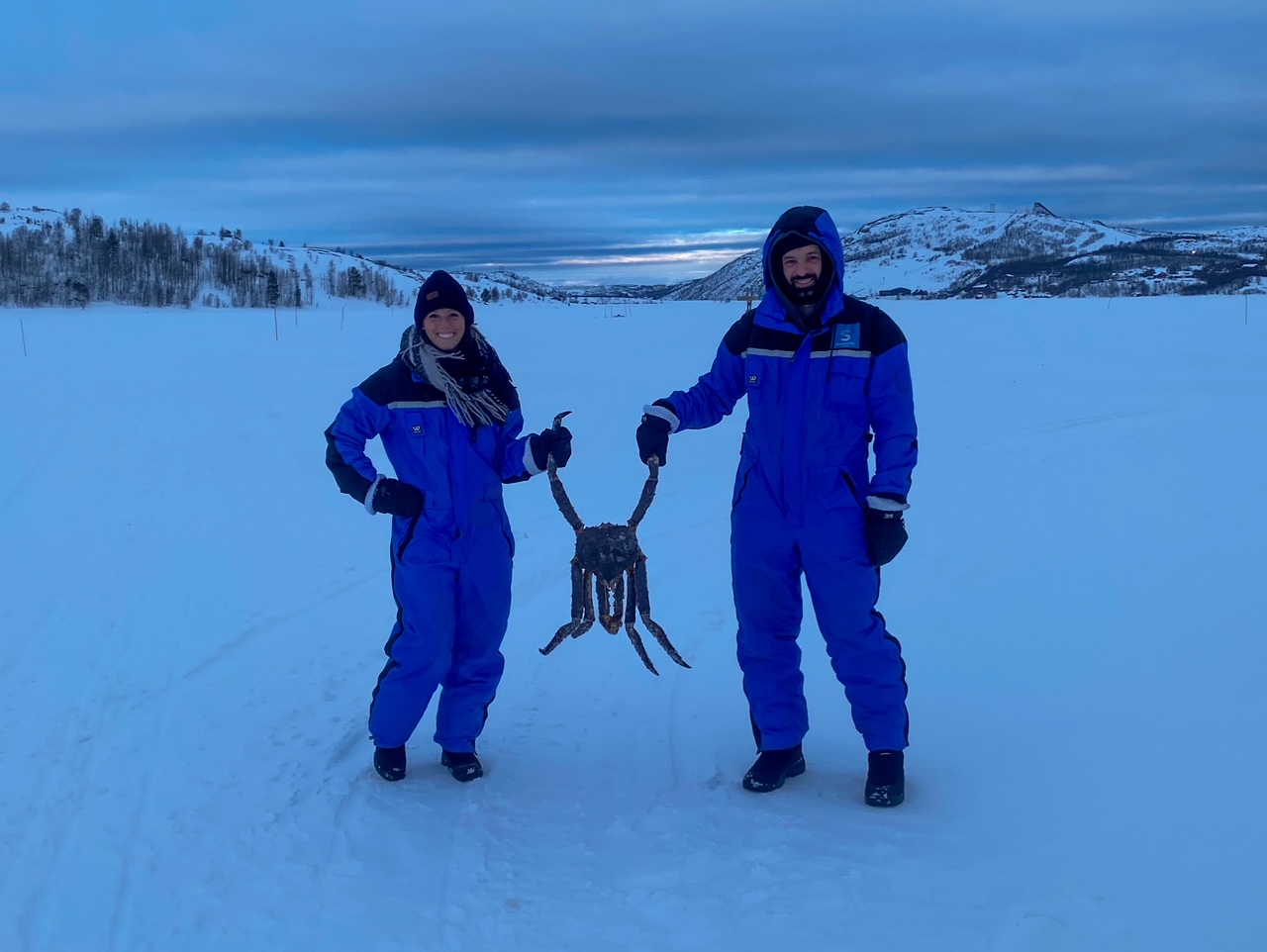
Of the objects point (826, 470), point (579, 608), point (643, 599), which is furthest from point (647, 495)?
point (826, 470)

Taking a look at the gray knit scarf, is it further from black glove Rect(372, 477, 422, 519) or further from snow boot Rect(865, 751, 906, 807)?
snow boot Rect(865, 751, 906, 807)

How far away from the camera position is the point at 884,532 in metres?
3.06

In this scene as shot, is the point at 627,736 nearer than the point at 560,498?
No

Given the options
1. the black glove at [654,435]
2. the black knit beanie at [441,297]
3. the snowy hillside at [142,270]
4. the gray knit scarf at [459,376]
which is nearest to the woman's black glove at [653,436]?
the black glove at [654,435]

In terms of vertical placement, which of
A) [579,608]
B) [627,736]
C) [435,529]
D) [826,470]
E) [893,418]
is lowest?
[627,736]

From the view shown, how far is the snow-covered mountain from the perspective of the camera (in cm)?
7850

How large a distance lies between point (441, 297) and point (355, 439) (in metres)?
0.59

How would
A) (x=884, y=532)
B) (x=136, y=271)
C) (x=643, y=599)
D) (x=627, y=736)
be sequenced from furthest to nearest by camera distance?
(x=136, y=271) < (x=627, y=736) < (x=643, y=599) < (x=884, y=532)

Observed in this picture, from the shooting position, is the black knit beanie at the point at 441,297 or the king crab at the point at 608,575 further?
the king crab at the point at 608,575

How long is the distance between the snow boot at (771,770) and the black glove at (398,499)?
1.49 meters

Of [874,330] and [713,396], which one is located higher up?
[874,330]

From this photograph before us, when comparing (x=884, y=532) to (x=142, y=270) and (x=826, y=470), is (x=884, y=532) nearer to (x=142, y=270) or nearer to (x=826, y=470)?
(x=826, y=470)

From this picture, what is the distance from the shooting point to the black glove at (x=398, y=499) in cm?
323

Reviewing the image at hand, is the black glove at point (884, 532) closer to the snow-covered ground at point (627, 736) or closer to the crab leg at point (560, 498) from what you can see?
the snow-covered ground at point (627, 736)
